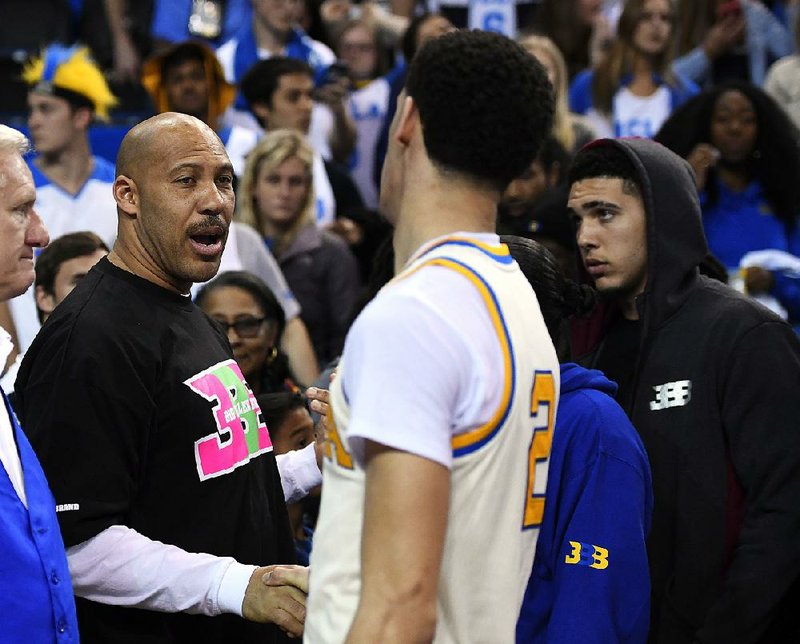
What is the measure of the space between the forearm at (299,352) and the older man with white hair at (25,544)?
9.53 feet

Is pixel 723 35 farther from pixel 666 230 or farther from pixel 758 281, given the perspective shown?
pixel 666 230

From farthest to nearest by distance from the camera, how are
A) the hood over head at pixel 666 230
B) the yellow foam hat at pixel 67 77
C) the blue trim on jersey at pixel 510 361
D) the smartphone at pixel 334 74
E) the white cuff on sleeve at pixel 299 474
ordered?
the smartphone at pixel 334 74, the yellow foam hat at pixel 67 77, the hood over head at pixel 666 230, the white cuff on sleeve at pixel 299 474, the blue trim on jersey at pixel 510 361

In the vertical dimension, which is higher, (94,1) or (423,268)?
(94,1)

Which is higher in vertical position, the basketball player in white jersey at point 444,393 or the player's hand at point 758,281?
the basketball player in white jersey at point 444,393

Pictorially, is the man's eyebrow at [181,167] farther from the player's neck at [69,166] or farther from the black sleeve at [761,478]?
the player's neck at [69,166]

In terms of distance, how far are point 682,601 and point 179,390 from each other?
146cm

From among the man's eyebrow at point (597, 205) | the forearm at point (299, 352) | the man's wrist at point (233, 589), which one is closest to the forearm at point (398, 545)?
the man's wrist at point (233, 589)

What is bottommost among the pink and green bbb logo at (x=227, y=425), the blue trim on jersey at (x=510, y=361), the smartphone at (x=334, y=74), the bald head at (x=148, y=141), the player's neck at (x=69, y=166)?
the pink and green bbb logo at (x=227, y=425)

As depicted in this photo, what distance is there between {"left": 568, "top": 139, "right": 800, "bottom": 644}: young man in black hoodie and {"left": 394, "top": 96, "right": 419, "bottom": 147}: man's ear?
5.04 feet

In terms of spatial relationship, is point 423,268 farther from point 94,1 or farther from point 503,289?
point 94,1

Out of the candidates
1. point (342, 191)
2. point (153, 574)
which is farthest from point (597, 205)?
point (342, 191)

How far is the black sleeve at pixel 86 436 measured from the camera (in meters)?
2.57

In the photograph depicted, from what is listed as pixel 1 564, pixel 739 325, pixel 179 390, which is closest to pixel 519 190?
pixel 739 325

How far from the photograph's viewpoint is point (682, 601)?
10.7 ft
